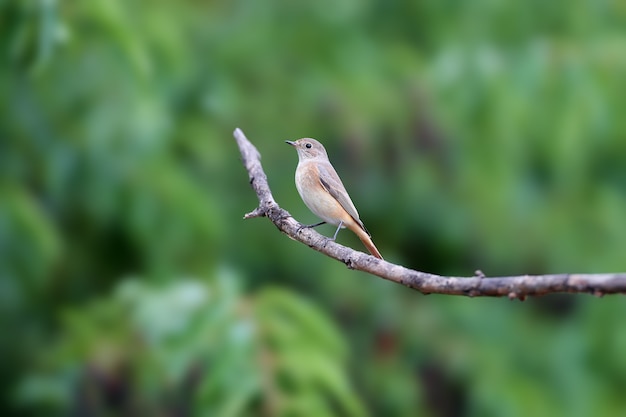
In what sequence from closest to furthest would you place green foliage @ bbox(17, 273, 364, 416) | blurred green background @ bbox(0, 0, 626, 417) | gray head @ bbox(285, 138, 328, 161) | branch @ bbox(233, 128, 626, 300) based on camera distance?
branch @ bbox(233, 128, 626, 300) < gray head @ bbox(285, 138, 328, 161) < green foliage @ bbox(17, 273, 364, 416) < blurred green background @ bbox(0, 0, 626, 417)

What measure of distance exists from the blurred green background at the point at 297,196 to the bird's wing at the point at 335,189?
1037 millimetres

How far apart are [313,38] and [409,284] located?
4.41 meters

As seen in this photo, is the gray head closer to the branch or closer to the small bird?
the small bird

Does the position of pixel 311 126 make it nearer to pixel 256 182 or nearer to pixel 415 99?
pixel 415 99

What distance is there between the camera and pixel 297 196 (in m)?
6.28

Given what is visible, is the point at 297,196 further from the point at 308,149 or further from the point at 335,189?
the point at 335,189

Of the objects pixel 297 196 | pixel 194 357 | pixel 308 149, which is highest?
pixel 297 196

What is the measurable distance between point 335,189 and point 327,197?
92 millimetres

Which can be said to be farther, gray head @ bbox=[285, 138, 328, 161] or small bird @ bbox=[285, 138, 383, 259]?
gray head @ bbox=[285, 138, 328, 161]

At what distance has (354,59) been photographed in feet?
21.4

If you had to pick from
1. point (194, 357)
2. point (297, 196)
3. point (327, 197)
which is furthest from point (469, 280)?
point (297, 196)

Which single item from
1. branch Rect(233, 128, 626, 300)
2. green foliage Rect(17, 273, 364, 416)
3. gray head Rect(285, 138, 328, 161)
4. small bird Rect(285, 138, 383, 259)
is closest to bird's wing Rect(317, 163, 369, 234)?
small bird Rect(285, 138, 383, 259)

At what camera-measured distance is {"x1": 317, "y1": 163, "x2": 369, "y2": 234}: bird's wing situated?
405 cm

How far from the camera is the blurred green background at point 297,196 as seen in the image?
230 inches
